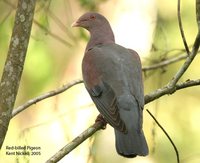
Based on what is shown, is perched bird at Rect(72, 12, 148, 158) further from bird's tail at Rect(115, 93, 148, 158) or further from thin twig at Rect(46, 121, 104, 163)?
thin twig at Rect(46, 121, 104, 163)

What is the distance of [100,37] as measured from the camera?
5.84 m

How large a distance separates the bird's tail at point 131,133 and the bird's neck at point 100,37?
1.26 meters

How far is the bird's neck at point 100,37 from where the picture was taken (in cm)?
579

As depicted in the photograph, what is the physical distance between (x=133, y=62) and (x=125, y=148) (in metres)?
Result: 1.11

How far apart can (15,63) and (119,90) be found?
123 cm

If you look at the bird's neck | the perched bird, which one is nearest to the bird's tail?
the perched bird

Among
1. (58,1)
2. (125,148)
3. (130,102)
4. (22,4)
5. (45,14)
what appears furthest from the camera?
(58,1)

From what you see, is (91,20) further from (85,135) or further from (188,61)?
(85,135)

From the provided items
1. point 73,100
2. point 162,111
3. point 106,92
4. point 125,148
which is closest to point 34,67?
point 73,100

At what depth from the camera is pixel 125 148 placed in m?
4.14

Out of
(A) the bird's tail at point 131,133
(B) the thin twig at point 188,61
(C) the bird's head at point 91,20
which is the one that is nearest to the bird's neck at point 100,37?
(C) the bird's head at point 91,20

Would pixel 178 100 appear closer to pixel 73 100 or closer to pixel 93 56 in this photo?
pixel 73 100

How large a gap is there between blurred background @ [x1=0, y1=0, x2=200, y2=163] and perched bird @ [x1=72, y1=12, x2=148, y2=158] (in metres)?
0.48

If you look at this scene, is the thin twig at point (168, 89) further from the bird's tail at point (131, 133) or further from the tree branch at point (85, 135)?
the bird's tail at point (131, 133)
